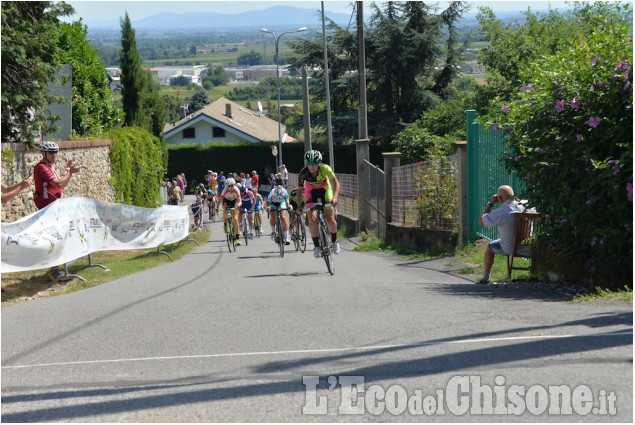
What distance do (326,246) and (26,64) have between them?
685cm

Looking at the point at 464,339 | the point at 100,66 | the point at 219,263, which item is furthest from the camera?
the point at 100,66

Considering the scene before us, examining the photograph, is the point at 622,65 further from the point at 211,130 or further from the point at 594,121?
the point at 211,130

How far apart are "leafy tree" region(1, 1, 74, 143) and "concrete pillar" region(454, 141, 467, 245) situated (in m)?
7.98

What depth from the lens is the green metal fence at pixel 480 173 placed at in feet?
48.7

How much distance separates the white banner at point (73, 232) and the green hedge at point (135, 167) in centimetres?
519

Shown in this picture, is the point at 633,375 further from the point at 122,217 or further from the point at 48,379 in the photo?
the point at 122,217

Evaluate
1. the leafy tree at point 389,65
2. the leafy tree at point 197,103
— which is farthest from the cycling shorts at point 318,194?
the leafy tree at point 197,103

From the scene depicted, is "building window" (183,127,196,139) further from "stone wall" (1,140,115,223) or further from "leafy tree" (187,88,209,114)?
"stone wall" (1,140,115,223)

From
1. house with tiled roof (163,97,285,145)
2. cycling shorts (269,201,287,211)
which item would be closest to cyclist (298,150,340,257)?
cycling shorts (269,201,287,211)

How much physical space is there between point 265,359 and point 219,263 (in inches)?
439

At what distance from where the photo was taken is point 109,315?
28.8 ft

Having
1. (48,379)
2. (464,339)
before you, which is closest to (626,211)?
(464,339)

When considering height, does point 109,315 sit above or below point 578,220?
below

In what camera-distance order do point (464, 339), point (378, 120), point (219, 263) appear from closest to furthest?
1. point (464, 339)
2. point (219, 263)
3. point (378, 120)
